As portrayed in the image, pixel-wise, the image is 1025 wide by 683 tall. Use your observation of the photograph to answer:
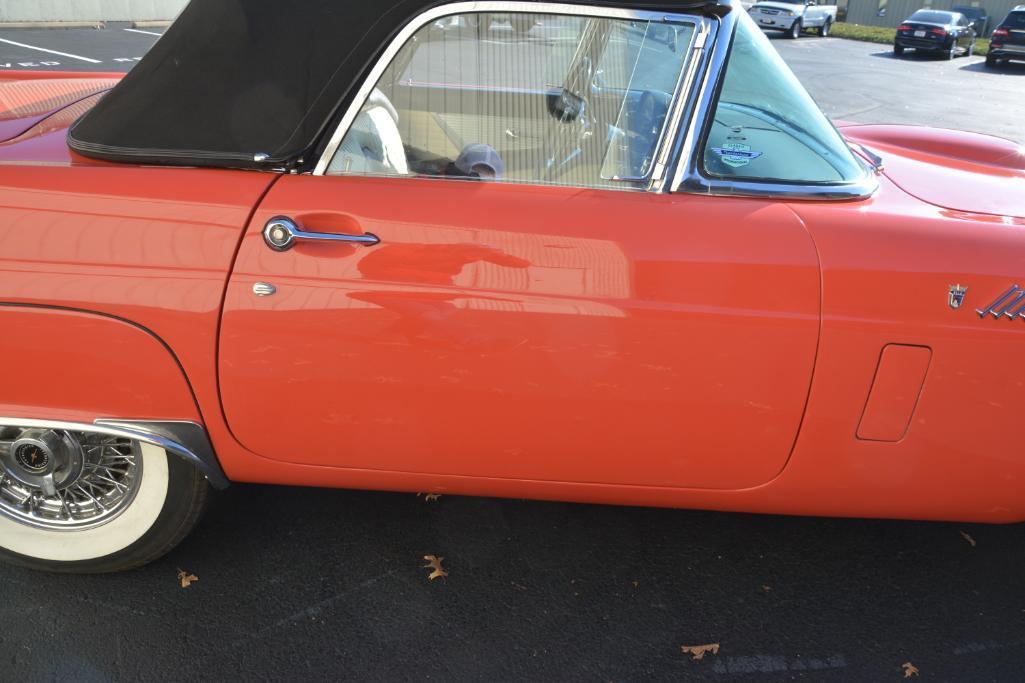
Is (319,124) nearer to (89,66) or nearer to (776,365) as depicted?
(776,365)

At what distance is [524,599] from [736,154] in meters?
1.41

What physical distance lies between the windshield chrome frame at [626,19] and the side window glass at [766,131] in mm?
92

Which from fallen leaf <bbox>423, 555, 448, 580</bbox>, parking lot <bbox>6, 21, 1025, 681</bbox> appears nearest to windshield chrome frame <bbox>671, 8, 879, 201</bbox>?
parking lot <bbox>6, 21, 1025, 681</bbox>

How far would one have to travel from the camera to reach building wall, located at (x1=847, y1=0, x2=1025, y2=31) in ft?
111

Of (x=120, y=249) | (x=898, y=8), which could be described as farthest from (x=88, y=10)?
(x=898, y=8)

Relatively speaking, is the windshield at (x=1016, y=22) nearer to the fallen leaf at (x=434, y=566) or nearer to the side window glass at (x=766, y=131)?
the side window glass at (x=766, y=131)

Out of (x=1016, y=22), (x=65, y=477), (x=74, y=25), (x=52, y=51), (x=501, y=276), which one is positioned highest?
Answer: (x=501, y=276)

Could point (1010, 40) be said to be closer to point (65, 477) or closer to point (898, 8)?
point (898, 8)

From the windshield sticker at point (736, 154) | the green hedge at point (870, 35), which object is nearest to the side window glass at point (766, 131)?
the windshield sticker at point (736, 154)

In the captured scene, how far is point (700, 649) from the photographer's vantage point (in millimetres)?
2311

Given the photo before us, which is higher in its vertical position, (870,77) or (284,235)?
(284,235)

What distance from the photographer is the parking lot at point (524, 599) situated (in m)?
2.24

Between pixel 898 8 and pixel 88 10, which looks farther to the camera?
pixel 898 8

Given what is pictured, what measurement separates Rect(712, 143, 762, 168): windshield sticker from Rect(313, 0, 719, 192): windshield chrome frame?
14 centimetres
